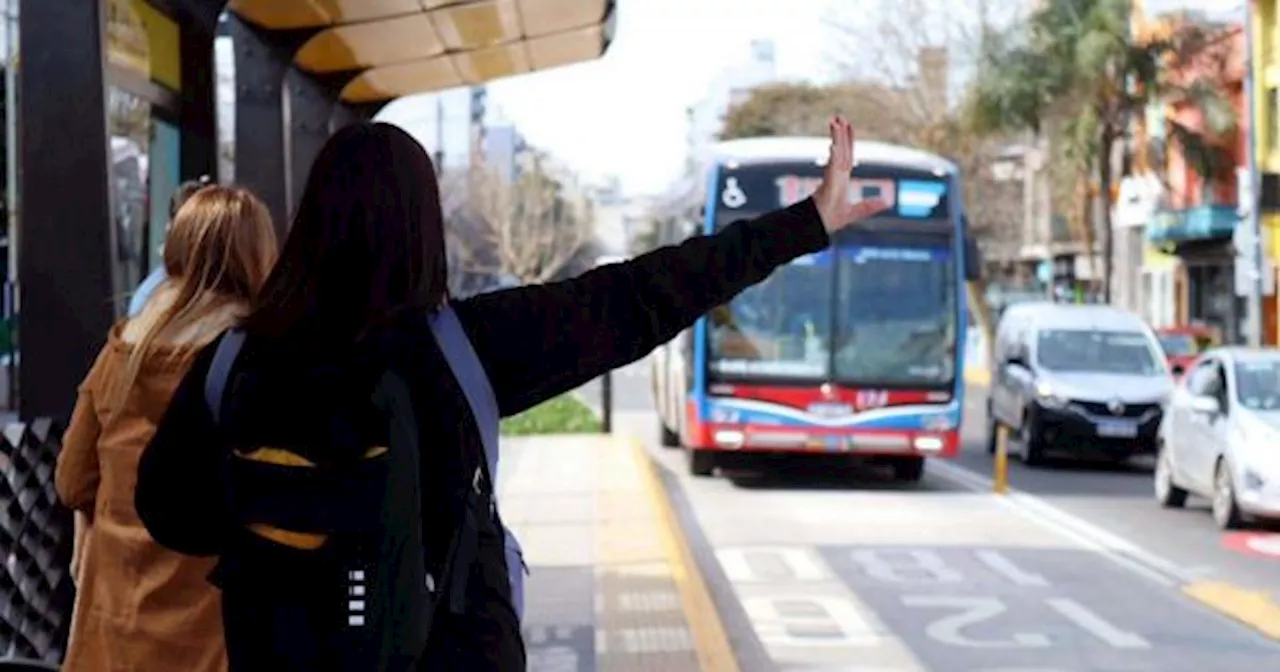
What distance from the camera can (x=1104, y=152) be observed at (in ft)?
163

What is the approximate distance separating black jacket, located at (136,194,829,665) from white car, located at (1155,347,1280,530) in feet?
45.3

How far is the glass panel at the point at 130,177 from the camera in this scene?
28.1 ft

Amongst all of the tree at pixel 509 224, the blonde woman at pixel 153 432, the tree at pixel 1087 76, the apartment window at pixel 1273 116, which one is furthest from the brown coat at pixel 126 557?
the tree at pixel 509 224

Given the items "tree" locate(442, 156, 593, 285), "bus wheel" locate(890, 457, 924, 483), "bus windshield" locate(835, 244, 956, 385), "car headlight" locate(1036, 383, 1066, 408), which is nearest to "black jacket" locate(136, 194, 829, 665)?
"bus windshield" locate(835, 244, 956, 385)

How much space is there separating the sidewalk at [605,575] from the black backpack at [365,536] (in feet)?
19.7

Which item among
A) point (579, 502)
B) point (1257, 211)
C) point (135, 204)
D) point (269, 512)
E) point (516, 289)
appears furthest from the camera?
point (1257, 211)

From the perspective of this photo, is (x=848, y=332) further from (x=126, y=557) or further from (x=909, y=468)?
(x=126, y=557)

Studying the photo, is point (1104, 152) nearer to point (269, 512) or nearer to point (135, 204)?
point (135, 204)

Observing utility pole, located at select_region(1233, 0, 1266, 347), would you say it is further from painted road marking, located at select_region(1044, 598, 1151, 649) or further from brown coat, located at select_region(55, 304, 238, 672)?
brown coat, located at select_region(55, 304, 238, 672)

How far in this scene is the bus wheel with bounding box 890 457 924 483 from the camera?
21844mm

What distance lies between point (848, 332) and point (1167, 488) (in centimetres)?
334

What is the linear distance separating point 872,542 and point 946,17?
A: 40327 millimetres

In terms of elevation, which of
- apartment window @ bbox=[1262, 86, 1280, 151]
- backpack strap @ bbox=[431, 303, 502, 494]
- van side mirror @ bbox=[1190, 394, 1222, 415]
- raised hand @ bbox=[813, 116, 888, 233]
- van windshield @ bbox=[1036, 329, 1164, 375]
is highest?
apartment window @ bbox=[1262, 86, 1280, 151]

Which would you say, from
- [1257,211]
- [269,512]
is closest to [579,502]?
[269,512]
